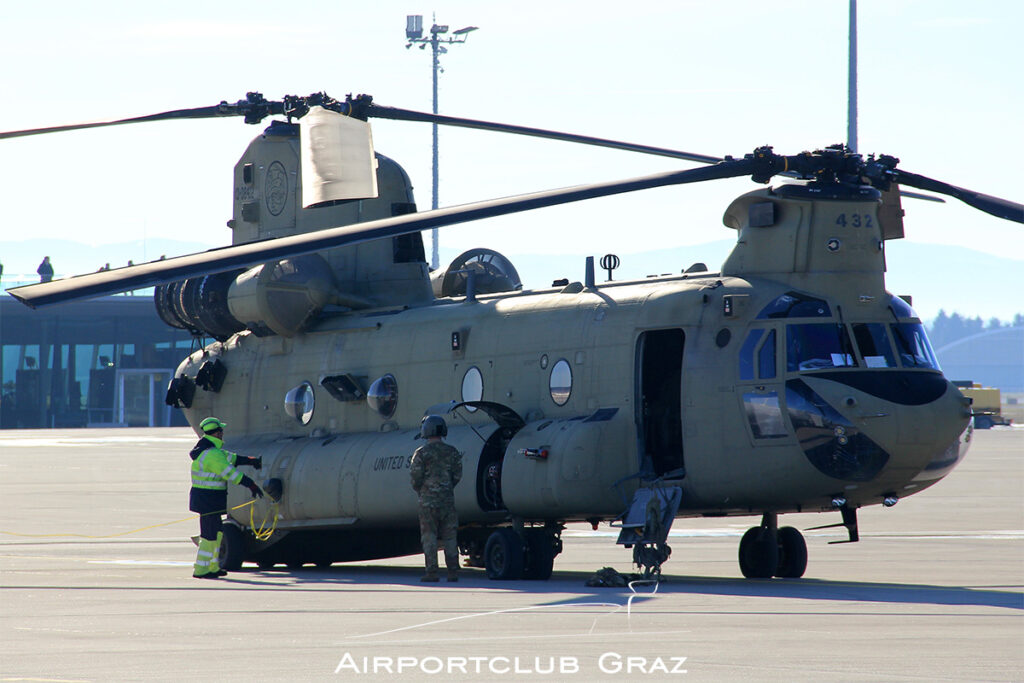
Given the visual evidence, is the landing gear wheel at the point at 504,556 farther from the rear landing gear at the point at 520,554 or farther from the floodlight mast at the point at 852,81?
the floodlight mast at the point at 852,81

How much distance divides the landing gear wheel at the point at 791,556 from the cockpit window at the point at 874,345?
7.36 ft

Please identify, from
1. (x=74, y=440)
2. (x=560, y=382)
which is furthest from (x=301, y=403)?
(x=74, y=440)

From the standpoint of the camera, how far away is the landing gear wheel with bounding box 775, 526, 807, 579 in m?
16.3

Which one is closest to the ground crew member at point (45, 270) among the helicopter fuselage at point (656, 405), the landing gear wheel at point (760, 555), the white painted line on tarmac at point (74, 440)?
the white painted line on tarmac at point (74, 440)

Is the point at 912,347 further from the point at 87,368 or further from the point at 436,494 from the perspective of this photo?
the point at 87,368

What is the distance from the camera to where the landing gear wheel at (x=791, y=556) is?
641 inches

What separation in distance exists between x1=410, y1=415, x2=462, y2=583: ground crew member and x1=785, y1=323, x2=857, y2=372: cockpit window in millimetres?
3921

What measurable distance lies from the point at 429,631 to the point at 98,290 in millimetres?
3883

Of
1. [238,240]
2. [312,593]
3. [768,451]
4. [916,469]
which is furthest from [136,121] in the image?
[916,469]

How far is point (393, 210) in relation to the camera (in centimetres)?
2095

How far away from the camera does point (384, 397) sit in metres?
19.0

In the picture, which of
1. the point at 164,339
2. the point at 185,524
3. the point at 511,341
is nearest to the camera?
the point at 511,341

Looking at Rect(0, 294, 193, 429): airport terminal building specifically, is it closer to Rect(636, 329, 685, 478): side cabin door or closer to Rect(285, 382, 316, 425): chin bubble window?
Rect(285, 382, 316, 425): chin bubble window

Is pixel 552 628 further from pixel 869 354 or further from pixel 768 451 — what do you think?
pixel 869 354
